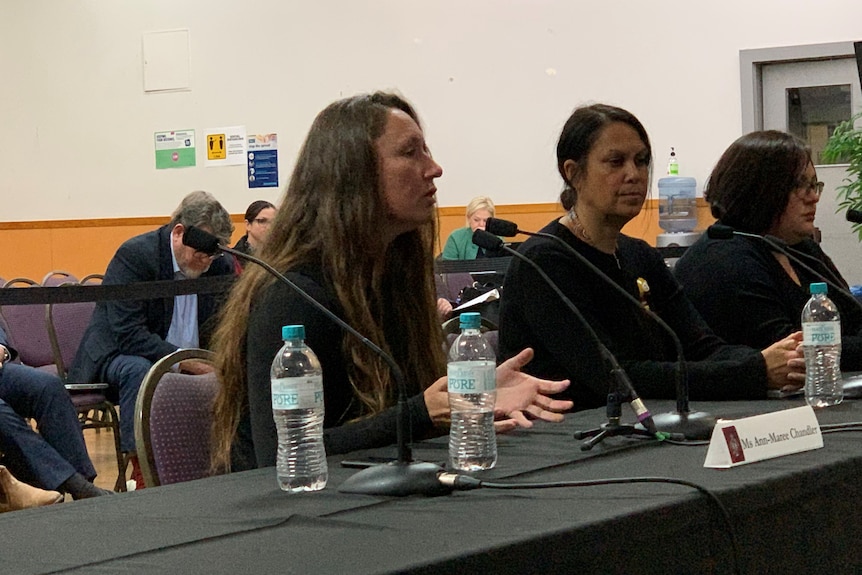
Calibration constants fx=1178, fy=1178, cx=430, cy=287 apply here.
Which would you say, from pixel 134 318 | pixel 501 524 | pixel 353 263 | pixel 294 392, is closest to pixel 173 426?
pixel 353 263

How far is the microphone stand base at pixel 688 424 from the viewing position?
1697mm

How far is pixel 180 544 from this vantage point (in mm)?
1086

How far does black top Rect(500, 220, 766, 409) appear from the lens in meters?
2.23

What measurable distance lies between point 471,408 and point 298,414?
230 millimetres

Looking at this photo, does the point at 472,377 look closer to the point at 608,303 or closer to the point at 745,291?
the point at 608,303

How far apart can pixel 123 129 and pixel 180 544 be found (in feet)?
26.7

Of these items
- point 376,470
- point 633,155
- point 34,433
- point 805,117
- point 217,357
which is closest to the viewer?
point 376,470

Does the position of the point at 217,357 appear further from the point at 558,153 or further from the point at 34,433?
the point at 34,433

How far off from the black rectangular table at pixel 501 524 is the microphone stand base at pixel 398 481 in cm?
2

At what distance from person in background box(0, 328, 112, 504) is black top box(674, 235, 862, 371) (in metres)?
1.74

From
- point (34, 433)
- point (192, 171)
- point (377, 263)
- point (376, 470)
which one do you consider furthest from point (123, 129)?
point (376, 470)

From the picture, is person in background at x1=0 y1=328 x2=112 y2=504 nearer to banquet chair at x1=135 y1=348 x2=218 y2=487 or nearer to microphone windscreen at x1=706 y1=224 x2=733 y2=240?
banquet chair at x1=135 y1=348 x2=218 y2=487

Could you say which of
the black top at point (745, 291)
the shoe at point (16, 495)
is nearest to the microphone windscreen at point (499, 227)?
the black top at point (745, 291)

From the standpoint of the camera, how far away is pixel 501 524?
3.61 feet
